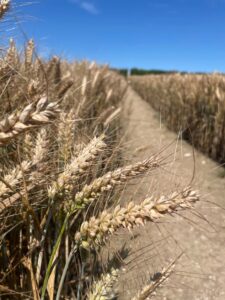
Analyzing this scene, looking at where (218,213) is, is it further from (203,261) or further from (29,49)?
(29,49)

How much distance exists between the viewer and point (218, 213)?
3.35 meters

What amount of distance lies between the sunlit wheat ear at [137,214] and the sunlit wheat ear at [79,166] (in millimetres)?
145

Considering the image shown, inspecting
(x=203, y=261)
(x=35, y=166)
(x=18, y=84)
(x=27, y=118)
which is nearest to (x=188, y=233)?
(x=203, y=261)

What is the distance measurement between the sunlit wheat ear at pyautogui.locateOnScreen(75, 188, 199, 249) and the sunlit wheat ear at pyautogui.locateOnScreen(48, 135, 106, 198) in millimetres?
145

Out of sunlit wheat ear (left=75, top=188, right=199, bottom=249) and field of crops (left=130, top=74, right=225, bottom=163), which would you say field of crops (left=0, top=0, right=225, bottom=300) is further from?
field of crops (left=130, top=74, right=225, bottom=163)

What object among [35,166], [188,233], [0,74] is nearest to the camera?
[35,166]

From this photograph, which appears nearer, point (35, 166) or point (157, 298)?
point (35, 166)

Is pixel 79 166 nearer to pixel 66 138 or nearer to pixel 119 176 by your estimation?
pixel 119 176

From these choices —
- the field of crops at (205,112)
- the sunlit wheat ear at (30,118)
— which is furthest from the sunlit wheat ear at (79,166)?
the field of crops at (205,112)

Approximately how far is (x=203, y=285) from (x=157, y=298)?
39 cm

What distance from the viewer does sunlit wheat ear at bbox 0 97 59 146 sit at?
0.73 m

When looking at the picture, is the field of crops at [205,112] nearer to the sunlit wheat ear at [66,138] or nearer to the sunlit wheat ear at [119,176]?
the sunlit wheat ear at [66,138]

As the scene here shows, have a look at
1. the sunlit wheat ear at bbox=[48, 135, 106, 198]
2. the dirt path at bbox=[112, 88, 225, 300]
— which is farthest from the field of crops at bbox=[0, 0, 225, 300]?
the dirt path at bbox=[112, 88, 225, 300]

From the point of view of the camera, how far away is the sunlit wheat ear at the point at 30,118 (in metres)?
0.73
